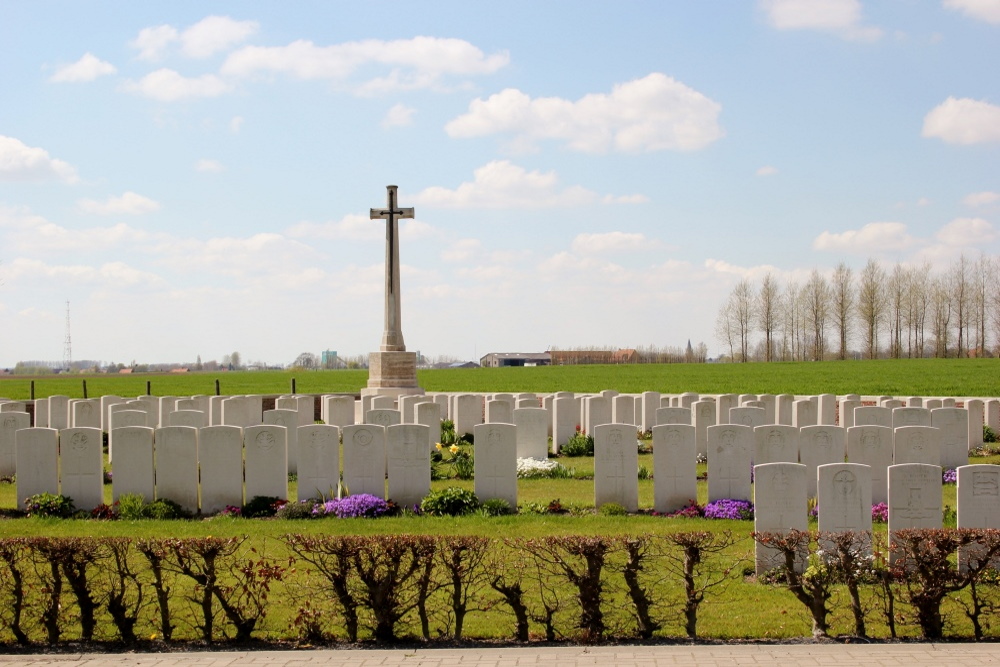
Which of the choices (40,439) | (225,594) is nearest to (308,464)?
(40,439)

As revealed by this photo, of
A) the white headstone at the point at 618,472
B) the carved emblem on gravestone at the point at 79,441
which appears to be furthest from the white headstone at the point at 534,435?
the carved emblem on gravestone at the point at 79,441

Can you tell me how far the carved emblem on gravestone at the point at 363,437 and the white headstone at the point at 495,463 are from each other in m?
1.54

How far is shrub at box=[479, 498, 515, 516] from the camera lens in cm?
1253

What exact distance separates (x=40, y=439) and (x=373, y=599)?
8267 mm

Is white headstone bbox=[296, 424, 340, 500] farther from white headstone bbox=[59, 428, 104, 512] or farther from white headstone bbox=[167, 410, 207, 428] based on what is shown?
white headstone bbox=[167, 410, 207, 428]

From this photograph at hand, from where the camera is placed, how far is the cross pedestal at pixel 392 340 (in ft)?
83.5

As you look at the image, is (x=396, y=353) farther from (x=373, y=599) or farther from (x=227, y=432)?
(x=373, y=599)

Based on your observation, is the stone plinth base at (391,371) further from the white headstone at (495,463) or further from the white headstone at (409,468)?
the white headstone at (495,463)

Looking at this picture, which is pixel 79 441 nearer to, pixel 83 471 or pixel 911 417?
pixel 83 471

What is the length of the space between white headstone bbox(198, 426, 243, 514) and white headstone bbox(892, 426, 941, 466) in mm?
9809

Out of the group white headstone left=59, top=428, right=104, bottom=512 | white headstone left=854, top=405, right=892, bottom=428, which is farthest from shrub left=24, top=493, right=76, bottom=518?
white headstone left=854, top=405, right=892, bottom=428

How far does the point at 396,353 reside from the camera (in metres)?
25.5

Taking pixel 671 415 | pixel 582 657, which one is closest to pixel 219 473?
pixel 582 657

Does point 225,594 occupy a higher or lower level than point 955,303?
lower
